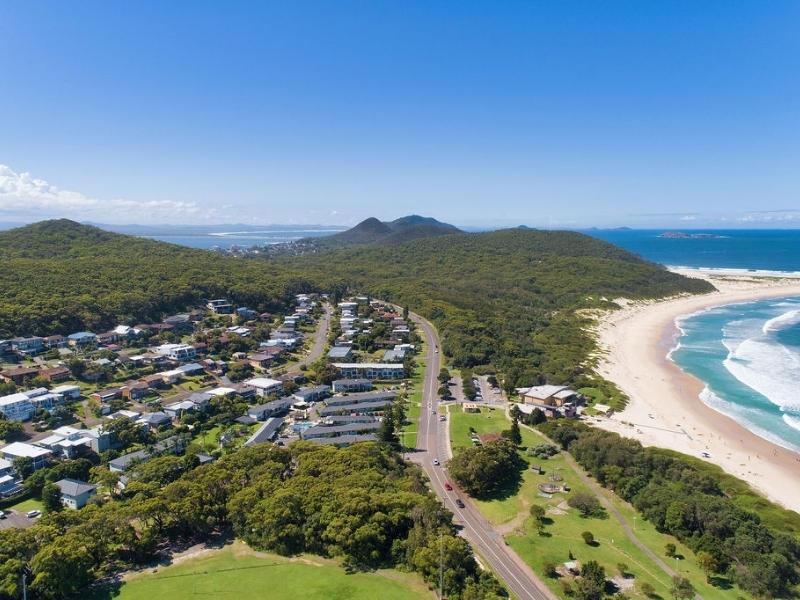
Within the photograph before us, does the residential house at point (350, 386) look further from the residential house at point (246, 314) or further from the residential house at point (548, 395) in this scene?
the residential house at point (246, 314)

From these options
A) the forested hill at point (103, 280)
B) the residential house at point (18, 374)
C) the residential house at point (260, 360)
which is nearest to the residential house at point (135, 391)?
the residential house at point (18, 374)

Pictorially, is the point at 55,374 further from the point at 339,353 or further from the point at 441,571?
the point at 441,571

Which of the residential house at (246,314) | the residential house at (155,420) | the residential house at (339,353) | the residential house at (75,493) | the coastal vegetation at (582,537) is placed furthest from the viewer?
the residential house at (246,314)

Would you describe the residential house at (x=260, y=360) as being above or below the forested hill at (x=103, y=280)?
below

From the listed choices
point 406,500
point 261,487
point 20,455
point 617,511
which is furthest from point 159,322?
point 617,511

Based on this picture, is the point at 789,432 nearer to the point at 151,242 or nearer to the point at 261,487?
the point at 261,487
